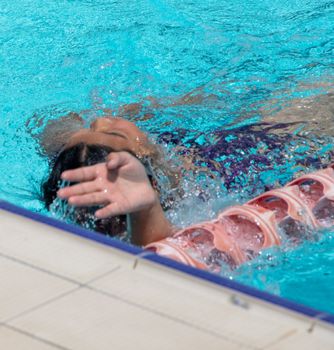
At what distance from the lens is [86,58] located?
4.72 metres

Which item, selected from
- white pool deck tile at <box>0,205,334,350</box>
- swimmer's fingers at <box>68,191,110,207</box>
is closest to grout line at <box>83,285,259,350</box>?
white pool deck tile at <box>0,205,334,350</box>

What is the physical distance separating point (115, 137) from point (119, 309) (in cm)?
125

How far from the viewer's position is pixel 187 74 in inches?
177

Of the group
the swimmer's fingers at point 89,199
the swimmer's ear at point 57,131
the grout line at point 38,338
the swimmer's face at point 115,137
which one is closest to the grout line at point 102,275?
the grout line at point 38,338

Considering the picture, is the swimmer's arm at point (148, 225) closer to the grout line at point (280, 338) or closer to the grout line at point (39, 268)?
the grout line at point (39, 268)

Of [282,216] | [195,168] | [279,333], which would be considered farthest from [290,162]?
[279,333]

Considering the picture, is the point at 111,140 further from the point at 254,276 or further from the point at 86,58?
the point at 86,58

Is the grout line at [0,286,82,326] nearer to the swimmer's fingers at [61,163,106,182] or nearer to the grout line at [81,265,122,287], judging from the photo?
the grout line at [81,265,122,287]

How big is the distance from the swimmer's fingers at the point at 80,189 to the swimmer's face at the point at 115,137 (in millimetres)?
343

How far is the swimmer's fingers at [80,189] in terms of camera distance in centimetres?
242

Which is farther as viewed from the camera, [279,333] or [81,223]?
[81,223]

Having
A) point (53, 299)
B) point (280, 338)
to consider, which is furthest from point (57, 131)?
point (280, 338)

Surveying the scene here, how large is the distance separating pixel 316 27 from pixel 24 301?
12.1ft

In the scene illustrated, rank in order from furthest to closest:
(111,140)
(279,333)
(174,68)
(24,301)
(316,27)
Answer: (316,27), (174,68), (111,140), (24,301), (279,333)
